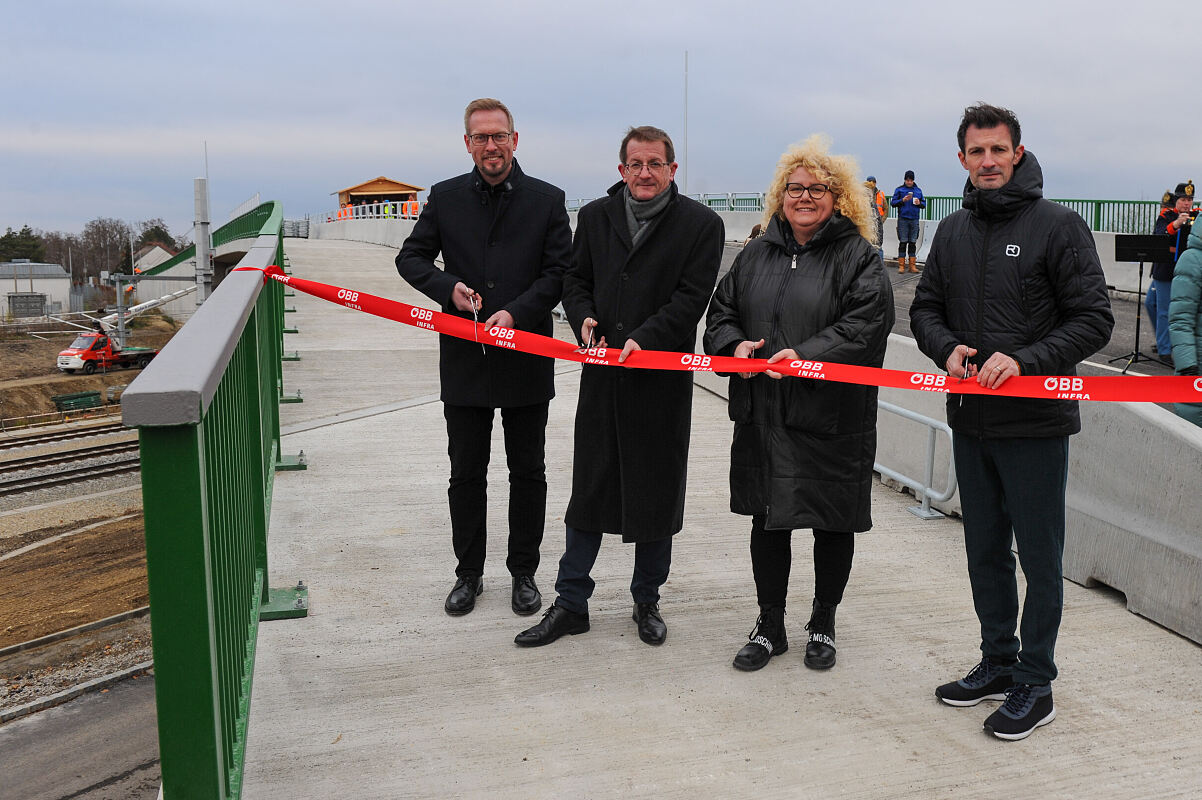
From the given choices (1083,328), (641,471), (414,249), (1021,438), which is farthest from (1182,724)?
(414,249)

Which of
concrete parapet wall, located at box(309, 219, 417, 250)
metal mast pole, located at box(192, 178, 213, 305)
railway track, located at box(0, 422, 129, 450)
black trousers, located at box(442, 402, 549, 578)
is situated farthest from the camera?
concrete parapet wall, located at box(309, 219, 417, 250)

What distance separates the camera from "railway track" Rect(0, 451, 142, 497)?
2788cm

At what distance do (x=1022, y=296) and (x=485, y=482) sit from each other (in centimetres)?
237

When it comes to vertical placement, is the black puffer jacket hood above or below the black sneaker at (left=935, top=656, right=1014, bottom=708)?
above

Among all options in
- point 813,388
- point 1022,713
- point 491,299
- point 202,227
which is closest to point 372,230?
point 202,227

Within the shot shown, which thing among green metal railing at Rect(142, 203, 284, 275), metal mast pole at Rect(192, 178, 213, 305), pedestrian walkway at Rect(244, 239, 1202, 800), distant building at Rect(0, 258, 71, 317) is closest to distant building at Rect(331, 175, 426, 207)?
distant building at Rect(0, 258, 71, 317)

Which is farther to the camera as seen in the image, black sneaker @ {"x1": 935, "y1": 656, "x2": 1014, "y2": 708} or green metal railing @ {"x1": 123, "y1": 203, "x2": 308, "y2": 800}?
black sneaker @ {"x1": 935, "y1": 656, "x2": 1014, "y2": 708}

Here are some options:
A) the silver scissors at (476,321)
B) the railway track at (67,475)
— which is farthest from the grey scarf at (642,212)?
the railway track at (67,475)

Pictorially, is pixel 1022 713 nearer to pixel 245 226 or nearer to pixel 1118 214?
pixel 1118 214

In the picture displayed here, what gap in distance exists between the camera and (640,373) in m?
4.27

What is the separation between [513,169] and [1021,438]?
93.9 inches

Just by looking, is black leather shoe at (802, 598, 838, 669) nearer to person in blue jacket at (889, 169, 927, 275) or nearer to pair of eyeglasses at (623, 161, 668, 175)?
pair of eyeglasses at (623, 161, 668, 175)

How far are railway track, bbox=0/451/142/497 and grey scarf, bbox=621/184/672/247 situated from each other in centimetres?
2751

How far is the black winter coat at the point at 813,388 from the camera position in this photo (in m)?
3.95
